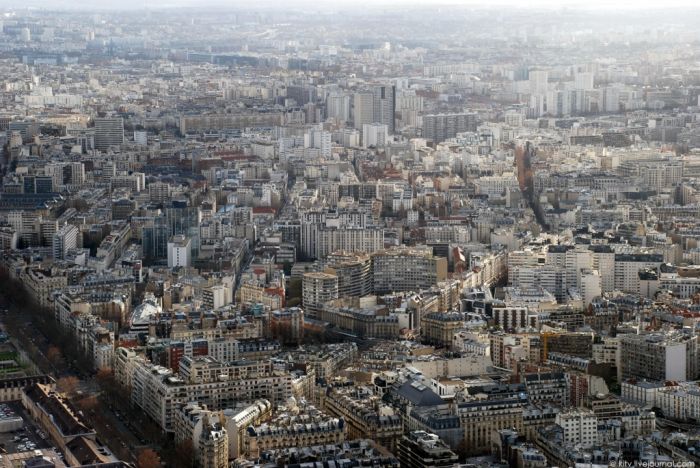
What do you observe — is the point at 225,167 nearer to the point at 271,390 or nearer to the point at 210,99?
the point at 210,99

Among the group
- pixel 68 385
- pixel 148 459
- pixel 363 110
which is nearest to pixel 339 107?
pixel 363 110

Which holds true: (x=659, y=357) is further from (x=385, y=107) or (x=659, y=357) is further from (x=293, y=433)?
(x=385, y=107)

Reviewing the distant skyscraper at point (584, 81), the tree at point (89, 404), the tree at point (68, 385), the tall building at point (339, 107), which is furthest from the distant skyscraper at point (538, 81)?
the tree at point (89, 404)

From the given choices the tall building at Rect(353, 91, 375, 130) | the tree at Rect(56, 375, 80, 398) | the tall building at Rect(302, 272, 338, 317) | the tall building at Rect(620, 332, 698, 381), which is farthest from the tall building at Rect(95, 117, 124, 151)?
the tall building at Rect(620, 332, 698, 381)

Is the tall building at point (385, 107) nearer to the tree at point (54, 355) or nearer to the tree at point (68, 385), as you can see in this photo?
the tree at point (54, 355)

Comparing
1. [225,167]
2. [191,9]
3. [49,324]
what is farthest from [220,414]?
[191,9]

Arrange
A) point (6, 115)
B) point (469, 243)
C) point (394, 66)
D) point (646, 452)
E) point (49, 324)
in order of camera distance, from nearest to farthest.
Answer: point (646, 452), point (49, 324), point (469, 243), point (6, 115), point (394, 66)
